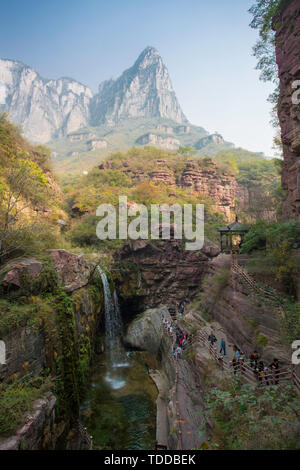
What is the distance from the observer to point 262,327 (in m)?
12.2

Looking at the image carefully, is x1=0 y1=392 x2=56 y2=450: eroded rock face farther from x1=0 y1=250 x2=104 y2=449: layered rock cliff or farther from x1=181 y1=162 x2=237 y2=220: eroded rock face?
x1=181 y1=162 x2=237 y2=220: eroded rock face

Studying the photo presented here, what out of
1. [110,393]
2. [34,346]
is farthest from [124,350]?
[34,346]

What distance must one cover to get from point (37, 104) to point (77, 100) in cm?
2770

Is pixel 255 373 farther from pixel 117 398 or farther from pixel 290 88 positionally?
pixel 290 88

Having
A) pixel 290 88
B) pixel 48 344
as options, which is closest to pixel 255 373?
pixel 48 344

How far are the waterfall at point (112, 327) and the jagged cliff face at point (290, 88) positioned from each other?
15.0m

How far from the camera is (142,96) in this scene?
14350cm

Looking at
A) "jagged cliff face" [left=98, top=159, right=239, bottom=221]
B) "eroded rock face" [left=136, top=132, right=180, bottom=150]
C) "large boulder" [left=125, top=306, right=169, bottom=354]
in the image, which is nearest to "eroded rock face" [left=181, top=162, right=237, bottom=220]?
"jagged cliff face" [left=98, top=159, right=239, bottom=221]

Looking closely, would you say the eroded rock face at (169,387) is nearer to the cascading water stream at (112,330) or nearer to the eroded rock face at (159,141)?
the cascading water stream at (112,330)

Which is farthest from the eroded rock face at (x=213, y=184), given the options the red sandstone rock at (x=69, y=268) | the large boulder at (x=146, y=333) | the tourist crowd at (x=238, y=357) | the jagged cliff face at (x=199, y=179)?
the red sandstone rock at (x=69, y=268)

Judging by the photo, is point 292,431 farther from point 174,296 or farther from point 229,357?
point 174,296

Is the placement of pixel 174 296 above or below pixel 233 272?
below

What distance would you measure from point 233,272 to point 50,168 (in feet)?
82.8

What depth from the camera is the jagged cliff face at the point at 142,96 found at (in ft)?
458
